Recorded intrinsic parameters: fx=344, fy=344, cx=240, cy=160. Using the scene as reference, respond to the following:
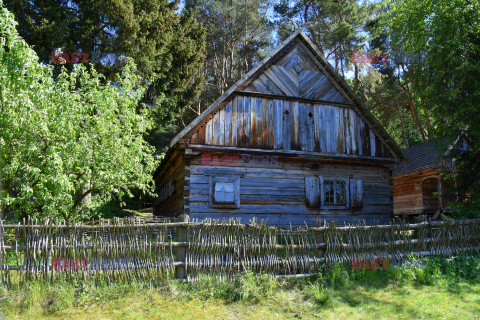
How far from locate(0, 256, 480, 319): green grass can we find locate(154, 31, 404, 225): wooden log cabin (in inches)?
171

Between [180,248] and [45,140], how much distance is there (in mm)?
4218

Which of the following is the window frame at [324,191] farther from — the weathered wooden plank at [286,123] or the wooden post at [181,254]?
the wooden post at [181,254]

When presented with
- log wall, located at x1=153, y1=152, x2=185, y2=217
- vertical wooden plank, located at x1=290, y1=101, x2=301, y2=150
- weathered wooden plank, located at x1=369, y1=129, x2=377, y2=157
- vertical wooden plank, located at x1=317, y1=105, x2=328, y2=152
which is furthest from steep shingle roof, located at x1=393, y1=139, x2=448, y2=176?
log wall, located at x1=153, y1=152, x2=185, y2=217

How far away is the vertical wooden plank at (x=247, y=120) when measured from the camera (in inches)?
494

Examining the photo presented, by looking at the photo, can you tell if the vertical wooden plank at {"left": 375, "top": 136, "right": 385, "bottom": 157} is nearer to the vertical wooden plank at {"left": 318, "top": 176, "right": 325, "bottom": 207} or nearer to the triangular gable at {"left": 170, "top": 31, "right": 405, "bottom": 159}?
the triangular gable at {"left": 170, "top": 31, "right": 405, "bottom": 159}

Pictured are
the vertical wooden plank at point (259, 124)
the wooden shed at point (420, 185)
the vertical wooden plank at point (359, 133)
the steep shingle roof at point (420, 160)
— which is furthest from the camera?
the wooden shed at point (420, 185)

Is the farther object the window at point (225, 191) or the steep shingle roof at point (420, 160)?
the steep shingle roof at point (420, 160)

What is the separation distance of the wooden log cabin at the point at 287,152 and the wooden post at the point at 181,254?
14.7 feet

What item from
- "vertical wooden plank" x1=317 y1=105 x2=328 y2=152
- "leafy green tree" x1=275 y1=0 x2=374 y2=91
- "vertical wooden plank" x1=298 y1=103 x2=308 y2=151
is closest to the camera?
"vertical wooden plank" x1=298 y1=103 x2=308 y2=151

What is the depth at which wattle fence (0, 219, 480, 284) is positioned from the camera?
6543 millimetres

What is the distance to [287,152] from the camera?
12805mm

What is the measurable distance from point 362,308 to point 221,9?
1168 inches

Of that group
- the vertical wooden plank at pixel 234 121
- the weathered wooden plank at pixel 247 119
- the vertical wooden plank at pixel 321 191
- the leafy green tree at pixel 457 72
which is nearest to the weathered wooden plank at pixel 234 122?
the vertical wooden plank at pixel 234 121

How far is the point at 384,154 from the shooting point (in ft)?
46.6
